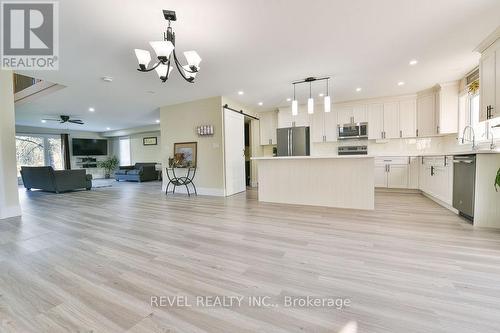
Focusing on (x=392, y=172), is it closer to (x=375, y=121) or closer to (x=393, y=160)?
(x=393, y=160)

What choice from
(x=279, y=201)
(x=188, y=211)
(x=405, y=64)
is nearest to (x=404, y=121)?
(x=405, y=64)

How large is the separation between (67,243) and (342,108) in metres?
6.57

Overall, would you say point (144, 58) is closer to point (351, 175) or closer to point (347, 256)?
point (347, 256)

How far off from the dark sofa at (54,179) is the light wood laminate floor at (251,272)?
3.68 metres

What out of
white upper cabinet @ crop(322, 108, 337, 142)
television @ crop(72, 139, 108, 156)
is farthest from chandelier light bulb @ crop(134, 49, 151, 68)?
television @ crop(72, 139, 108, 156)

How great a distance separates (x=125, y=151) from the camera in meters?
11.9

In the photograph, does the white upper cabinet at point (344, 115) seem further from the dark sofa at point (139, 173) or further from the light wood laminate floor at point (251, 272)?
the dark sofa at point (139, 173)

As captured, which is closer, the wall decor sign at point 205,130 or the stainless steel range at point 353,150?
the wall decor sign at point 205,130

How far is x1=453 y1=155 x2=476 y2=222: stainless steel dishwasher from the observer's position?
2.84 metres

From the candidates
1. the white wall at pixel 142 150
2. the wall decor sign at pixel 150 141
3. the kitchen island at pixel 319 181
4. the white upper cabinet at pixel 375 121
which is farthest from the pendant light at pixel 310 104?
the wall decor sign at pixel 150 141

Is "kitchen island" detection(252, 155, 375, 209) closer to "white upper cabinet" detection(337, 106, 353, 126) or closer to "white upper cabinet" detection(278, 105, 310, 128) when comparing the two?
"white upper cabinet" detection(278, 105, 310, 128)

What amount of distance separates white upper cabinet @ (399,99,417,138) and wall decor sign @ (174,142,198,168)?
550cm

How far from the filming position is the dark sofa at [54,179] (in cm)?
619

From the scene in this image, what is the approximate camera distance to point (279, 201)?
179 inches
